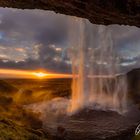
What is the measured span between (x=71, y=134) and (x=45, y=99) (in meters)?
15.8

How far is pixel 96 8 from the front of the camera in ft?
23.4

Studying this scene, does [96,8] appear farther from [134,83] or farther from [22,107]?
[134,83]

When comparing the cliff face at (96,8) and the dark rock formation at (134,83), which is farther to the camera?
the dark rock formation at (134,83)

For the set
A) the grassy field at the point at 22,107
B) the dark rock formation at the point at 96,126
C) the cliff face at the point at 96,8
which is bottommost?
the dark rock formation at the point at 96,126

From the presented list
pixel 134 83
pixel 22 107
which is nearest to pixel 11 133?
pixel 22 107

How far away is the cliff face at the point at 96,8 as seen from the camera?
6.88m

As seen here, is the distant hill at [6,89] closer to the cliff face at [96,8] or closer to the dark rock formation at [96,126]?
the dark rock formation at [96,126]

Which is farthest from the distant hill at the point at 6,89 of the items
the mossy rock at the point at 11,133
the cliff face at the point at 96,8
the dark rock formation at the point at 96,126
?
the cliff face at the point at 96,8

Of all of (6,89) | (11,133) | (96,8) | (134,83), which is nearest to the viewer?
(96,8)

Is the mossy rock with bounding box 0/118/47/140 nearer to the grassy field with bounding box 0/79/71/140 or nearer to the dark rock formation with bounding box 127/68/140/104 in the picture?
Result: the grassy field with bounding box 0/79/71/140

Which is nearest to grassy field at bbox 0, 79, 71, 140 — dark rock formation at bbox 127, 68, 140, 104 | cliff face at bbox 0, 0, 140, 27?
cliff face at bbox 0, 0, 140, 27

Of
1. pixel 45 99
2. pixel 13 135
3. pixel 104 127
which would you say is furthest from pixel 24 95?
pixel 13 135

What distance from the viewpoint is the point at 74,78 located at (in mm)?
38938

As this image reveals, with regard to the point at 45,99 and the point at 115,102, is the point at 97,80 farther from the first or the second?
the point at 45,99
